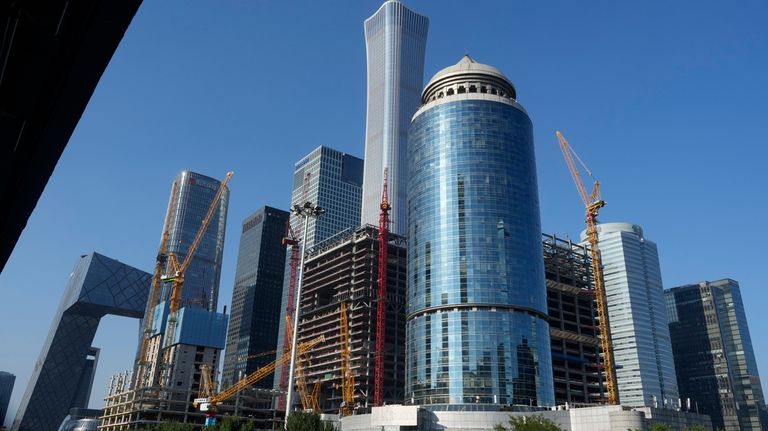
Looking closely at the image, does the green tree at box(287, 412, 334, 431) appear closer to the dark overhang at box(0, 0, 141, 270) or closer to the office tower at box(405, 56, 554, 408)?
the dark overhang at box(0, 0, 141, 270)

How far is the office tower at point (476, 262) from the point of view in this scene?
163 m

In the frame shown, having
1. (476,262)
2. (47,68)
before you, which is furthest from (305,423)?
(476,262)

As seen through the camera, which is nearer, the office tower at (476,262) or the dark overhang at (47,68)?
the dark overhang at (47,68)

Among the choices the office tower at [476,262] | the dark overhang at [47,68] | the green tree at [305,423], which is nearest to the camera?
the dark overhang at [47,68]

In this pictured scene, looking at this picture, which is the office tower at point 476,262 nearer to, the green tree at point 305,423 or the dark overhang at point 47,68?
the green tree at point 305,423

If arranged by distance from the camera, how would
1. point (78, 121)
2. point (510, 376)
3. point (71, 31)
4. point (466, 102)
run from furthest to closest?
point (466, 102)
point (510, 376)
point (78, 121)
point (71, 31)

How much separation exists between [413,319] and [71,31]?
168537mm

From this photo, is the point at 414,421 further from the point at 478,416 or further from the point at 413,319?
the point at 413,319

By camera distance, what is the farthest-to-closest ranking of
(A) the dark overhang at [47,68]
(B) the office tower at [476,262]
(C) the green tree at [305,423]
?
(B) the office tower at [476,262] → (C) the green tree at [305,423] → (A) the dark overhang at [47,68]

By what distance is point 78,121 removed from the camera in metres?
21.2

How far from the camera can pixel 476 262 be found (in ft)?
563

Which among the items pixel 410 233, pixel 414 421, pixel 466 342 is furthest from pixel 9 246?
pixel 410 233

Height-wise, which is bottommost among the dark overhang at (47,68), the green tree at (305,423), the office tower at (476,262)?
the green tree at (305,423)

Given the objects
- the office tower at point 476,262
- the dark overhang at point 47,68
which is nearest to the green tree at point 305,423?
the dark overhang at point 47,68
